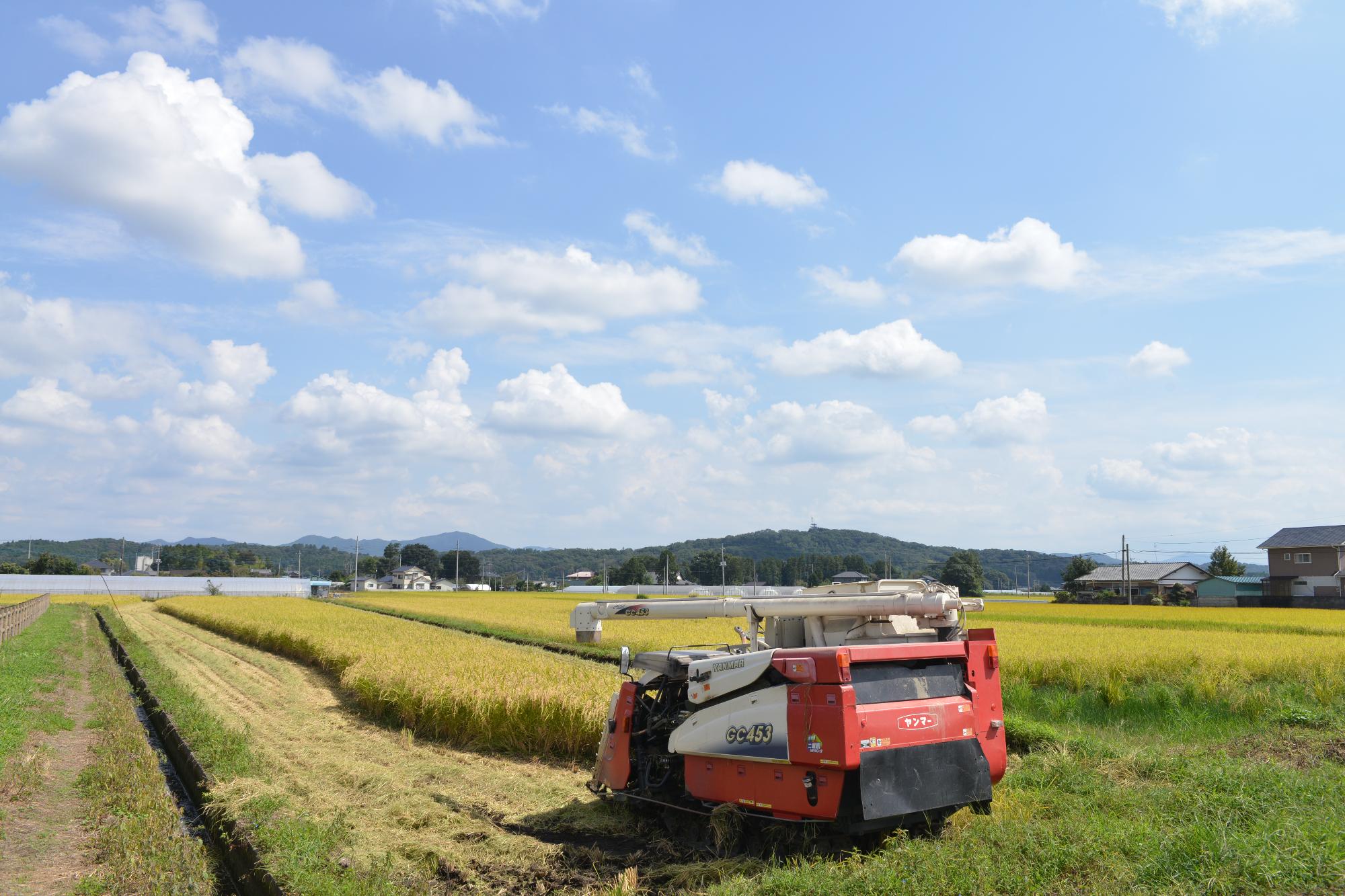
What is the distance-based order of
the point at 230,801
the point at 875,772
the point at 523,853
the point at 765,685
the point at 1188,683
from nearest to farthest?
the point at 875,772
the point at 765,685
the point at 523,853
the point at 230,801
the point at 1188,683

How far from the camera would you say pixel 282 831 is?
7.91 meters

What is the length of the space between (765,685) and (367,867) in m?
3.51

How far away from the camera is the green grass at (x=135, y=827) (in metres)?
7.29

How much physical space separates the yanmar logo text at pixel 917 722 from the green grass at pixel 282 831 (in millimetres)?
3956

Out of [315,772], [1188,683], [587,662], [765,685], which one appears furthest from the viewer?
[587,662]

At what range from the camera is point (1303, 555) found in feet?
222

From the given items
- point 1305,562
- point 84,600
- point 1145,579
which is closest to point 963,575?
point 1145,579

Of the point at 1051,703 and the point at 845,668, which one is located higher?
the point at 845,668

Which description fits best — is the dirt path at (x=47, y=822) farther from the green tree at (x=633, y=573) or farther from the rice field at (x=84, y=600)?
the green tree at (x=633, y=573)

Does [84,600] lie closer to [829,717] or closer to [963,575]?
[829,717]

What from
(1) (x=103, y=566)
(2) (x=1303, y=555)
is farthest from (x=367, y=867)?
(1) (x=103, y=566)

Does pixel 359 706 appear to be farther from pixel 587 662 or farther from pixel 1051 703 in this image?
pixel 1051 703

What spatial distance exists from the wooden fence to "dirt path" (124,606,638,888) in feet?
50.1

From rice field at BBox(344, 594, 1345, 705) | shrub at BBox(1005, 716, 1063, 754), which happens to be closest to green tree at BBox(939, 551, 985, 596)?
rice field at BBox(344, 594, 1345, 705)
